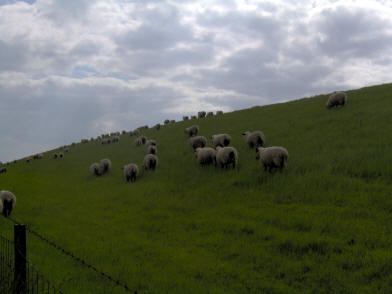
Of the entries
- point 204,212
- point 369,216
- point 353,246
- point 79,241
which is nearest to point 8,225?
point 79,241

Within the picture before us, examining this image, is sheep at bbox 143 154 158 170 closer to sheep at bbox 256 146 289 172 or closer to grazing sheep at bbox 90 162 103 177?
grazing sheep at bbox 90 162 103 177

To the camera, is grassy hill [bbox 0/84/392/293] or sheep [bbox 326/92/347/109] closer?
grassy hill [bbox 0/84/392/293]

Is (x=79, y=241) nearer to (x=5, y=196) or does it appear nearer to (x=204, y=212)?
(x=204, y=212)

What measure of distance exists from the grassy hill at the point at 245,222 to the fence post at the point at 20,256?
4.23ft

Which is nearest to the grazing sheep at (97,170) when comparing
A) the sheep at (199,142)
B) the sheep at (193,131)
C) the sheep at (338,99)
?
the sheep at (199,142)

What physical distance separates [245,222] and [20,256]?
25.8ft

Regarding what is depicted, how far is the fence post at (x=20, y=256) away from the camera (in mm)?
6086

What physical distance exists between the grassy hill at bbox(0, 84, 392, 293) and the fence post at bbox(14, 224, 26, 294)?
4.23 ft

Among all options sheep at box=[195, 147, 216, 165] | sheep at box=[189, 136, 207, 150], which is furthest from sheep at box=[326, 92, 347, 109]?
sheep at box=[195, 147, 216, 165]

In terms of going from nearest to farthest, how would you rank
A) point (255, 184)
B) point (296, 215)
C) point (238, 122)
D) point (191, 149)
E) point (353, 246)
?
point (353, 246) < point (296, 215) < point (255, 184) < point (191, 149) < point (238, 122)

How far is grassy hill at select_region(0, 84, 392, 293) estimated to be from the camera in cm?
770

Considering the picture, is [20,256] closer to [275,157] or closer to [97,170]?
[275,157]

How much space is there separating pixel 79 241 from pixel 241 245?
6.15 metres

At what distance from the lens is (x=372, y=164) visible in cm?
1455
